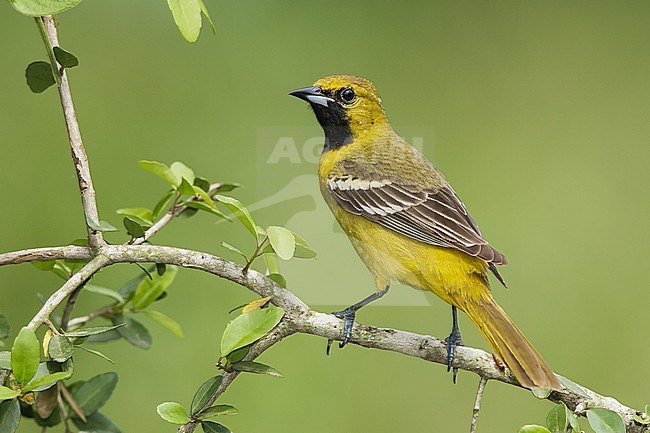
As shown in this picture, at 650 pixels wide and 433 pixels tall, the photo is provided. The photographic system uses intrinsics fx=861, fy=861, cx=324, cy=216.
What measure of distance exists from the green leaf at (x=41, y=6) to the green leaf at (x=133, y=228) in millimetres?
407

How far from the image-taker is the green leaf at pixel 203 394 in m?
1.20

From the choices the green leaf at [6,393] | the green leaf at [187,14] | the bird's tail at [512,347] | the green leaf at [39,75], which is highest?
the green leaf at [187,14]

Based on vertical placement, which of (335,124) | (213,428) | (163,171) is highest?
(335,124)

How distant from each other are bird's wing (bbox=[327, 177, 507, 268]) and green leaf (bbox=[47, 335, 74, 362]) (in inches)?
29.2

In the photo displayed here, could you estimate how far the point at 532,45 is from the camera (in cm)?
363

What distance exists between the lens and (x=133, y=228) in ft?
4.28

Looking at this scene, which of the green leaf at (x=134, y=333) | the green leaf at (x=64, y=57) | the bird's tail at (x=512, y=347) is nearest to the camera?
the green leaf at (x=64, y=57)

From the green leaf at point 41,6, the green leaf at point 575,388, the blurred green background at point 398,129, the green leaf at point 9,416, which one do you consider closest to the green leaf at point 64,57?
the green leaf at point 41,6

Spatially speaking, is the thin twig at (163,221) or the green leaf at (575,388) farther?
the thin twig at (163,221)

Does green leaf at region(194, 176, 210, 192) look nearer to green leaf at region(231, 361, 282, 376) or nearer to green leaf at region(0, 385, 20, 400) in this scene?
green leaf at region(231, 361, 282, 376)

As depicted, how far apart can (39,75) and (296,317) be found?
1.69 ft

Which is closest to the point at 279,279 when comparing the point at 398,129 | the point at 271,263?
the point at 271,263

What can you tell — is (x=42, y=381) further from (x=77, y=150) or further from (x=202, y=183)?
(x=202, y=183)

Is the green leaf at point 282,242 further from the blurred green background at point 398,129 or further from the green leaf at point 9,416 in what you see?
the blurred green background at point 398,129
